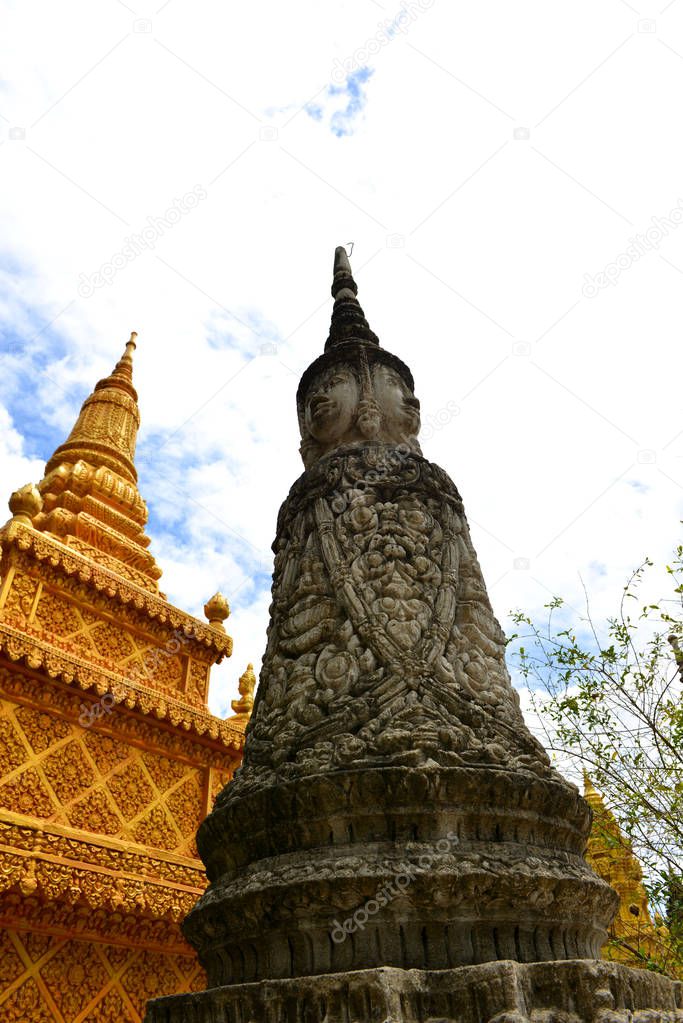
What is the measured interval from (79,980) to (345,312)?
7638 millimetres

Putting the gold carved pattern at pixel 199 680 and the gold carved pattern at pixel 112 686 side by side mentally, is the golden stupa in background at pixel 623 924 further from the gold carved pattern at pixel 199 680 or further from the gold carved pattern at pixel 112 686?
the gold carved pattern at pixel 199 680

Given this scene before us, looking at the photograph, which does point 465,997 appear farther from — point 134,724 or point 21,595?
point 21,595

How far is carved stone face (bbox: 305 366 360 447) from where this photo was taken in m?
4.16

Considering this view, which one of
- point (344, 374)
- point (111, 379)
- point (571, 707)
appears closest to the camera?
point (344, 374)

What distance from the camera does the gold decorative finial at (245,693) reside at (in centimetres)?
1270

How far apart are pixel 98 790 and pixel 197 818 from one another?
1712 mm

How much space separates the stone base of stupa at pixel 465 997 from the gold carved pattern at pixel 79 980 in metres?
6.82

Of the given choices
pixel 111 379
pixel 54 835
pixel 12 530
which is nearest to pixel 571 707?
pixel 54 835

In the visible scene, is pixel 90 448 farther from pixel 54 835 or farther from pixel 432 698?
pixel 432 698

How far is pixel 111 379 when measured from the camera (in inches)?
676

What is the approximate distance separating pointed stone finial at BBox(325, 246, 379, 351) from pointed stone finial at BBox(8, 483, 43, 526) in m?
6.74

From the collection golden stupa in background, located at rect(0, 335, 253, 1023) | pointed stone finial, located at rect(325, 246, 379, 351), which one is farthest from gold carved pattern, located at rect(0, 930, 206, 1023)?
pointed stone finial, located at rect(325, 246, 379, 351)

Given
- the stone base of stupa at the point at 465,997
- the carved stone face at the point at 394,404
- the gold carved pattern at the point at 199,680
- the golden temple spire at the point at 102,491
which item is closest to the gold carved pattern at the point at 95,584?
the gold carved pattern at the point at 199,680

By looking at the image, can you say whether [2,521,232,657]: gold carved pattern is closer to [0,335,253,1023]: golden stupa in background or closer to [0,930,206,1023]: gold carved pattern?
[0,335,253,1023]: golden stupa in background
